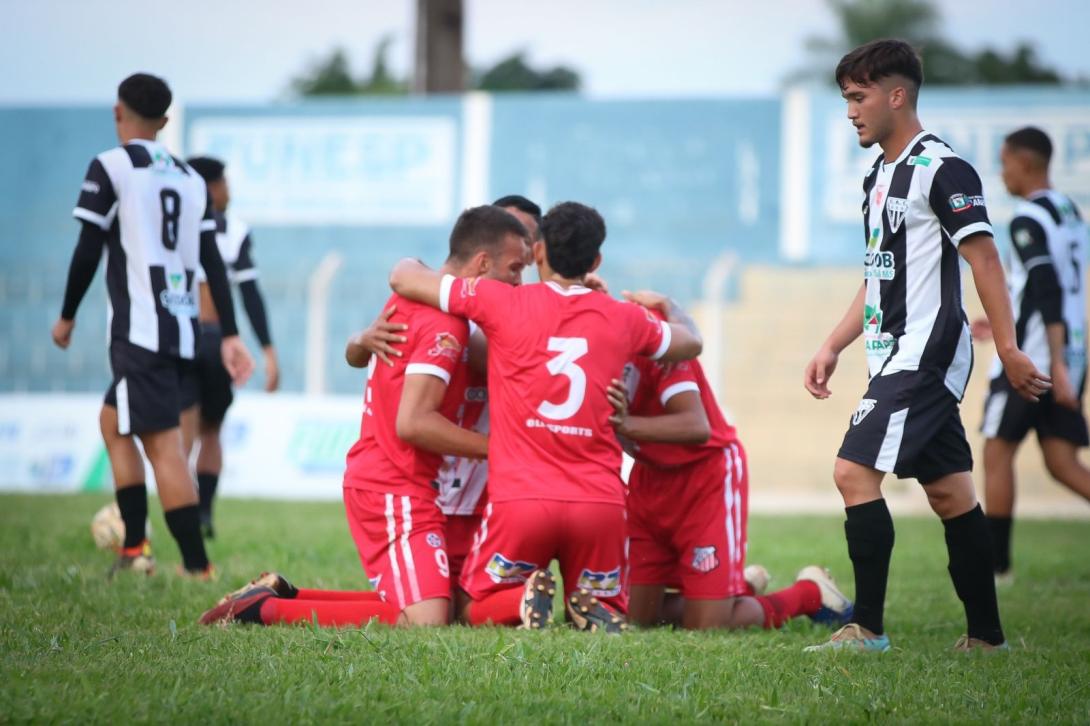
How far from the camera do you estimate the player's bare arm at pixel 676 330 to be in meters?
5.02

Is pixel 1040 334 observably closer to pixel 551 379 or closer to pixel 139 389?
pixel 551 379

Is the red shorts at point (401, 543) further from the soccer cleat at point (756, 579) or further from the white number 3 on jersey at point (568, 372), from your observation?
the soccer cleat at point (756, 579)

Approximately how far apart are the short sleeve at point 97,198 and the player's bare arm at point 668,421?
2663 millimetres

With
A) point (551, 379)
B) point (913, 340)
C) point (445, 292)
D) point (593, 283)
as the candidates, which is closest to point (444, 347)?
point (445, 292)

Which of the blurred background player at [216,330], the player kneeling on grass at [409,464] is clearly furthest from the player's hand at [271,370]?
the player kneeling on grass at [409,464]

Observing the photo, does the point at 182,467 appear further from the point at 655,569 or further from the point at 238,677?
the point at 238,677

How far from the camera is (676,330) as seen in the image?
506 centimetres

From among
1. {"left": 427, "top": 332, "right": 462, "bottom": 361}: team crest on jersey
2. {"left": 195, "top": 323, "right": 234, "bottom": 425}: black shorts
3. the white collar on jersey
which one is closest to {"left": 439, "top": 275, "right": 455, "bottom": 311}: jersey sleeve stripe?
{"left": 427, "top": 332, "right": 462, "bottom": 361}: team crest on jersey

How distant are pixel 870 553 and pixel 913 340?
2.44ft

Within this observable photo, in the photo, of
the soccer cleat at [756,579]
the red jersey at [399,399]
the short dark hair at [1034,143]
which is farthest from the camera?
the short dark hair at [1034,143]

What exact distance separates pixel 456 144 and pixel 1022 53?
27122mm

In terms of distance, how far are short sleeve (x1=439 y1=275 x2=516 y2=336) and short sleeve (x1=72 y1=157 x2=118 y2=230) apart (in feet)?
6.55

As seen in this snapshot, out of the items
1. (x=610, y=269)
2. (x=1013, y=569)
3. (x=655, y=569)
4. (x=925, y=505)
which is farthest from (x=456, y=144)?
(x=655, y=569)

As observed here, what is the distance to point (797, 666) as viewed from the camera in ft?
13.2
